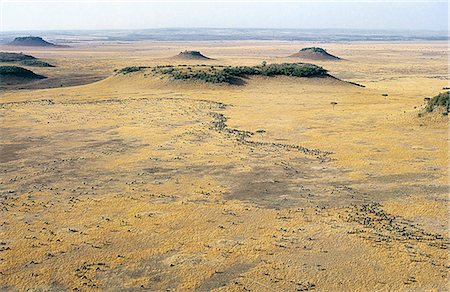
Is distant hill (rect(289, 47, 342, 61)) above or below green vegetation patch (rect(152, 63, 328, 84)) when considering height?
above

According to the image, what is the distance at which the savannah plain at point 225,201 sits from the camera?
12.4m

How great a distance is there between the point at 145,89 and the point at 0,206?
3645 centimetres

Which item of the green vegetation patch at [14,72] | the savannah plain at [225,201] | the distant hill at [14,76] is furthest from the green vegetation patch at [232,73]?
the green vegetation patch at [14,72]

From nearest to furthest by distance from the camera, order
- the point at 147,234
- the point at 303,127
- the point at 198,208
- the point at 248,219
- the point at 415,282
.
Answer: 1. the point at 415,282
2. the point at 147,234
3. the point at 248,219
4. the point at 198,208
5. the point at 303,127

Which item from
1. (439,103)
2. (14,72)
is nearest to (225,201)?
(439,103)

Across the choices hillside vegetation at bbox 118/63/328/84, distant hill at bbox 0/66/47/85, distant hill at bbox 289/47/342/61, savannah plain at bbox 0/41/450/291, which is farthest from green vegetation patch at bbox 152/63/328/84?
distant hill at bbox 289/47/342/61

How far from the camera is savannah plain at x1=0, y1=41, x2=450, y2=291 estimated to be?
1237cm

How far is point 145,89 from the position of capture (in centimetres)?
5225

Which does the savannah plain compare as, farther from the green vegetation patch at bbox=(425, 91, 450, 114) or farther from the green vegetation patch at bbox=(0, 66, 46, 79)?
the green vegetation patch at bbox=(0, 66, 46, 79)

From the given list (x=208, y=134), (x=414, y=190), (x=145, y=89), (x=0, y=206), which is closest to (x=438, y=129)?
(x=414, y=190)

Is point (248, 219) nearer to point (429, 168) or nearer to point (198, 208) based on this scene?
point (198, 208)

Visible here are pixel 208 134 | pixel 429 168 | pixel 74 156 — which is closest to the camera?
pixel 429 168

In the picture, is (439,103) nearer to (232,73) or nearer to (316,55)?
(232,73)

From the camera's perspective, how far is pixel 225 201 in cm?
1747
